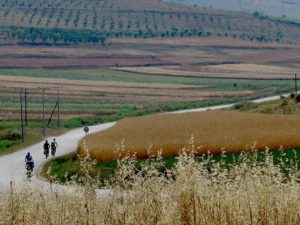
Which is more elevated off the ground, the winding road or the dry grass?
the winding road

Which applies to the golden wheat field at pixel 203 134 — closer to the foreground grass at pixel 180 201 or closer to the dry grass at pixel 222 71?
the foreground grass at pixel 180 201

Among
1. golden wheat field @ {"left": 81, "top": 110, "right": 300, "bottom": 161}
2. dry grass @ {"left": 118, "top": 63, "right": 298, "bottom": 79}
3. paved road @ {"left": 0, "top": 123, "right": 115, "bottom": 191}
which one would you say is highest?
golden wheat field @ {"left": 81, "top": 110, "right": 300, "bottom": 161}

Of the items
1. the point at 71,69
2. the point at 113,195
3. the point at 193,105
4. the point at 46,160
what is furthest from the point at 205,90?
the point at 113,195

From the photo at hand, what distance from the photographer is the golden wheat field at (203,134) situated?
4744 centimetres

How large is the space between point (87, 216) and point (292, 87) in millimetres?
138494

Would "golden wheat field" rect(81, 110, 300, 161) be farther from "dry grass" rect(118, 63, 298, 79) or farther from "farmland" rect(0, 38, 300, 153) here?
"dry grass" rect(118, 63, 298, 79)

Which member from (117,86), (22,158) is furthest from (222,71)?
(22,158)

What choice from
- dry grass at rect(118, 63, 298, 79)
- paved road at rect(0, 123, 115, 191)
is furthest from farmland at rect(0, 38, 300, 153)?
paved road at rect(0, 123, 115, 191)

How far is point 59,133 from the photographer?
250ft

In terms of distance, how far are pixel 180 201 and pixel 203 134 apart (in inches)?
1646

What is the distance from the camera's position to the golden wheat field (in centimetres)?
4744

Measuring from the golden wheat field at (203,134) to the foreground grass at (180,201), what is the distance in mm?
26095

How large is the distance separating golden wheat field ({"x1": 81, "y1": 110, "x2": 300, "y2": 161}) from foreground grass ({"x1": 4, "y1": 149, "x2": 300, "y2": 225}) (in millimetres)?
26095

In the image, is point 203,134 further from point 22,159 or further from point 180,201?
point 180,201
